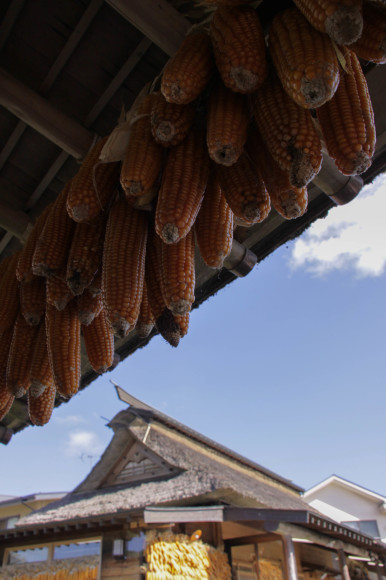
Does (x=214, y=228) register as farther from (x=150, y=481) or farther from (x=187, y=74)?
(x=150, y=481)

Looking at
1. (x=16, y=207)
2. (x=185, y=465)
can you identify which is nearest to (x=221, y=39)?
(x=16, y=207)

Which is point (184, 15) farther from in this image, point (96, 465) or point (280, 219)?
point (96, 465)

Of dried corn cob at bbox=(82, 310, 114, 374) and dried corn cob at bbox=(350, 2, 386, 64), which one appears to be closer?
dried corn cob at bbox=(350, 2, 386, 64)

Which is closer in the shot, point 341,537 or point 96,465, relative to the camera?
point 341,537

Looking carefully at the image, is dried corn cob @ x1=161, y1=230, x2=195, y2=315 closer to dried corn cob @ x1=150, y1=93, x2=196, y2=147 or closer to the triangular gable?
dried corn cob @ x1=150, y1=93, x2=196, y2=147

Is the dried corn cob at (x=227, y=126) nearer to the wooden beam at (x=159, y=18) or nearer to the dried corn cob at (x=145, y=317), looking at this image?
the dried corn cob at (x=145, y=317)

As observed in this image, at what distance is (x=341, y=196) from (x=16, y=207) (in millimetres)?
2592

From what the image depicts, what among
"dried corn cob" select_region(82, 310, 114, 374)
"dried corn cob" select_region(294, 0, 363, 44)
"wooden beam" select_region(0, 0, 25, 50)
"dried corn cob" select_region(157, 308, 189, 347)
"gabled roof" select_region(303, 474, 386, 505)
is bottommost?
"dried corn cob" select_region(157, 308, 189, 347)

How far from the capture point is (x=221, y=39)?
1.49 m

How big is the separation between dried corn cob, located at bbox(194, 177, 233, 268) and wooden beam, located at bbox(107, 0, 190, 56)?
97 centimetres

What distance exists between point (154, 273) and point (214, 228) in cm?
31

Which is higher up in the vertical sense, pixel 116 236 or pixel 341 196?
pixel 341 196

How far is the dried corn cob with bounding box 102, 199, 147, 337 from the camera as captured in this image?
157 centimetres

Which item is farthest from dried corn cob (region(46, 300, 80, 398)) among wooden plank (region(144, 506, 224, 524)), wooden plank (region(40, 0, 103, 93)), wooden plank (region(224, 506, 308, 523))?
wooden plank (region(224, 506, 308, 523))
